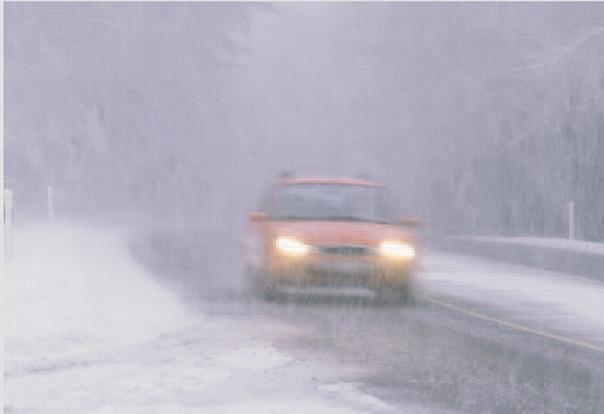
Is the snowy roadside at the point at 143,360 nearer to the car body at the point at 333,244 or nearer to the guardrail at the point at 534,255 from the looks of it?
the car body at the point at 333,244

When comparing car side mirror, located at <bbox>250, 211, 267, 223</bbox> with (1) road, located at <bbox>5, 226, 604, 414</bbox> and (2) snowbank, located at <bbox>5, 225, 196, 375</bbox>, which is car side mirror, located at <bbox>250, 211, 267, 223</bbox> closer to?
(1) road, located at <bbox>5, 226, 604, 414</bbox>

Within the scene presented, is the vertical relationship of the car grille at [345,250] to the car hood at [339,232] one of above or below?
below

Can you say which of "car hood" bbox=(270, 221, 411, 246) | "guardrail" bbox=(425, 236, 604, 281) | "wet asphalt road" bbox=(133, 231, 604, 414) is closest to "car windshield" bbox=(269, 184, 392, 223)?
"car hood" bbox=(270, 221, 411, 246)

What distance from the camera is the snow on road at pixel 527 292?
46.5 ft

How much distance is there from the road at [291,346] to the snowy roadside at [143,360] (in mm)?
18

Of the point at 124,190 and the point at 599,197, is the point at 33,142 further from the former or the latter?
the point at 599,197

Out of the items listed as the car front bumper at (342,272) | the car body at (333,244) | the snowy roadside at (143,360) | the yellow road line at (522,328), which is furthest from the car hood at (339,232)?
the snowy roadside at (143,360)

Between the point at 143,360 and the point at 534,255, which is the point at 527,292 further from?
the point at 143,360

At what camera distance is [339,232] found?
16109 mm

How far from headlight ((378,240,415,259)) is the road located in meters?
0.65

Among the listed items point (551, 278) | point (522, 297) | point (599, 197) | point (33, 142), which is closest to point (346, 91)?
point (33, 142)

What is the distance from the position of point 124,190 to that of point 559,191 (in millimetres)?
19634

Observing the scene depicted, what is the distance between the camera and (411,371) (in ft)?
33.9

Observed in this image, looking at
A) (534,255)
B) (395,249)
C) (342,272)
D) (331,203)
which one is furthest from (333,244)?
(534,255)
